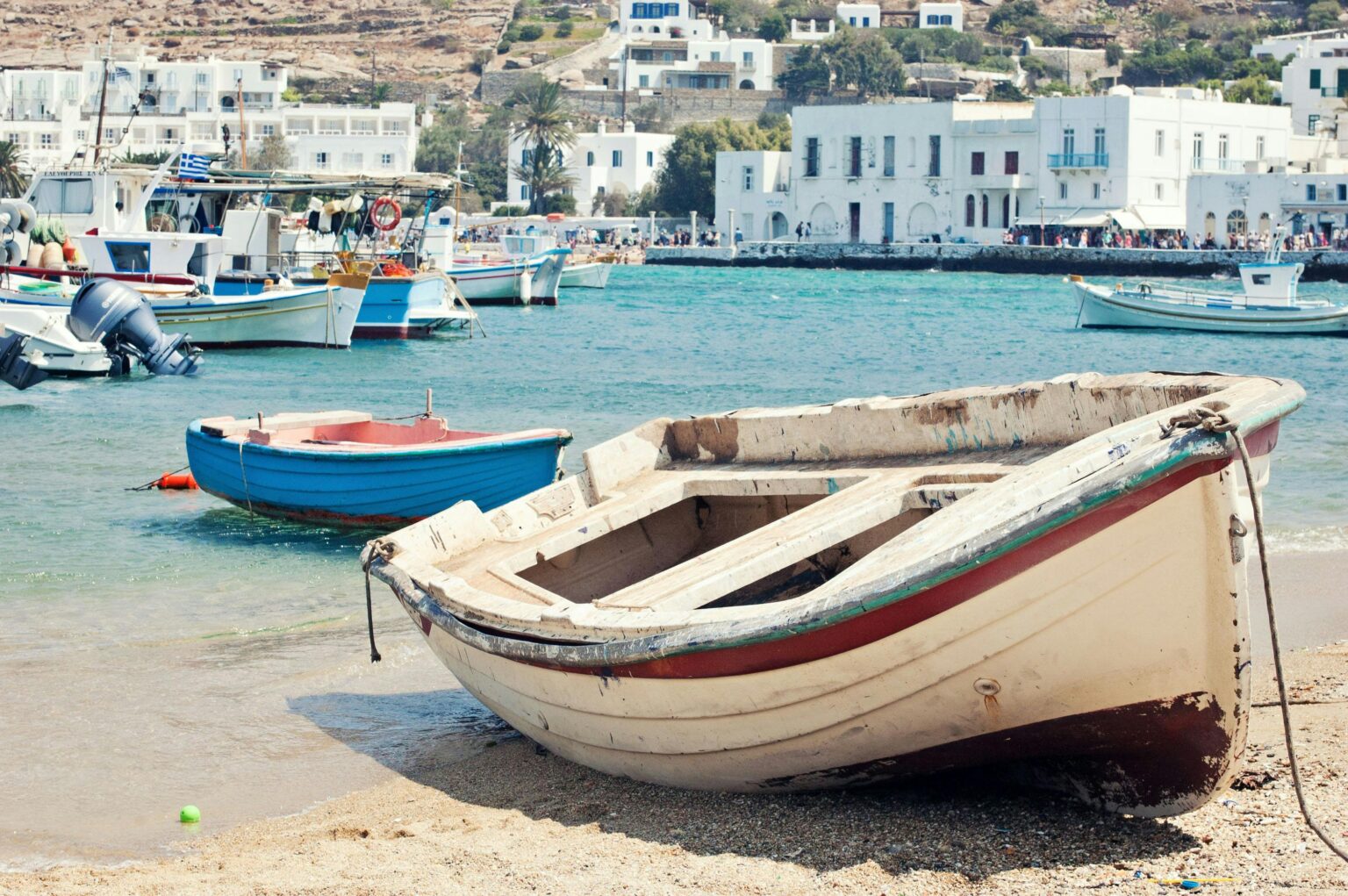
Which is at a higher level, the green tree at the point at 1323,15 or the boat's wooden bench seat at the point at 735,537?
the green tree at the point at 1323,15

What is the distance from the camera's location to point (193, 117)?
10269cm

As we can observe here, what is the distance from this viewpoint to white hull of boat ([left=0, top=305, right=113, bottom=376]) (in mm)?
25359

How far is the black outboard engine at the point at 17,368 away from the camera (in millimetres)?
23016

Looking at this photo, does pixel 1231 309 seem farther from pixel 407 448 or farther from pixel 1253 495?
pixel 1253 495

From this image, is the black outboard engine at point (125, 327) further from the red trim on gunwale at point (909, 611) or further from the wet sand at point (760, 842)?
the red trim on gunwale at point (909, 611)

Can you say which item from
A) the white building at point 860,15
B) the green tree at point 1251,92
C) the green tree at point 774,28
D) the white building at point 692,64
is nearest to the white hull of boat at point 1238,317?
the green tree at point 1251,92

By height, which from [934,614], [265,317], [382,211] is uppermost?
[382,211]

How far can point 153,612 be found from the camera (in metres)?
10.6

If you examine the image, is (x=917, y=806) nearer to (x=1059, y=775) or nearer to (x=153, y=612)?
(x=1059, y=775)

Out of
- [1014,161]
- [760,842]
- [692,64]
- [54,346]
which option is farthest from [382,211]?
[692,64]

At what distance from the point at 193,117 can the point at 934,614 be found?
103894mm

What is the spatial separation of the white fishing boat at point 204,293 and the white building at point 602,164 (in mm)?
71006

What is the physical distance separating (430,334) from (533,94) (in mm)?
77044

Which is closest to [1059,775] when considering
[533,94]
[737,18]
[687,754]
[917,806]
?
[917,806]
